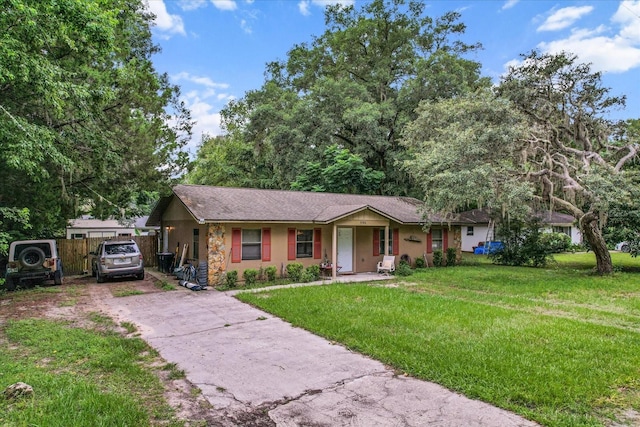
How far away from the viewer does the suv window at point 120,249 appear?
12.7m

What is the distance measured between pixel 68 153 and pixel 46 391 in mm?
8472

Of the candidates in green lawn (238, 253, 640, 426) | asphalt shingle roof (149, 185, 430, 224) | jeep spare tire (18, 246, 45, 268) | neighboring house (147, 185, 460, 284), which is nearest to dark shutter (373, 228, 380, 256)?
neighboring house (147, 185, 460, 284)

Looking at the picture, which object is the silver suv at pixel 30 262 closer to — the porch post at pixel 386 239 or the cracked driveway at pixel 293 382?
the cracked driveway at pixel 293 382

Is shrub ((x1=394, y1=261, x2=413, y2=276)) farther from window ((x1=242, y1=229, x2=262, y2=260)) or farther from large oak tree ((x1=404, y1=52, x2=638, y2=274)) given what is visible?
window ((x1=242, y1=229, x2=262, y2=260))

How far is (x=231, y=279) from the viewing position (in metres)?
11.7

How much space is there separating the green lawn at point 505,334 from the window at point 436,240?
485cm

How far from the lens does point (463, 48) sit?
28719mm

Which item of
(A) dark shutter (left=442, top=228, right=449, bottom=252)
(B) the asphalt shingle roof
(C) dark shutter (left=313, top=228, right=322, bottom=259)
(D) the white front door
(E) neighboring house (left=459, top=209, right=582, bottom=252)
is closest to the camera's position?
(B) the asphalt shingle roof

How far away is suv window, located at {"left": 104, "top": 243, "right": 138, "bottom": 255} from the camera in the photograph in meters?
12.7

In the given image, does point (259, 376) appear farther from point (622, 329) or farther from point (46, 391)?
point (622, 329)

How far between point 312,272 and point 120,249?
6.72 m

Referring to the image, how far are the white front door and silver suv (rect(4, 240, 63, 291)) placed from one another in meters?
9.68

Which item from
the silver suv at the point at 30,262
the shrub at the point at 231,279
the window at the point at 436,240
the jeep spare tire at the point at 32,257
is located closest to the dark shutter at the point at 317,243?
the shrub at the point at 231,279

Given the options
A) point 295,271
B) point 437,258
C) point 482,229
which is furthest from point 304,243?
point 482,229
